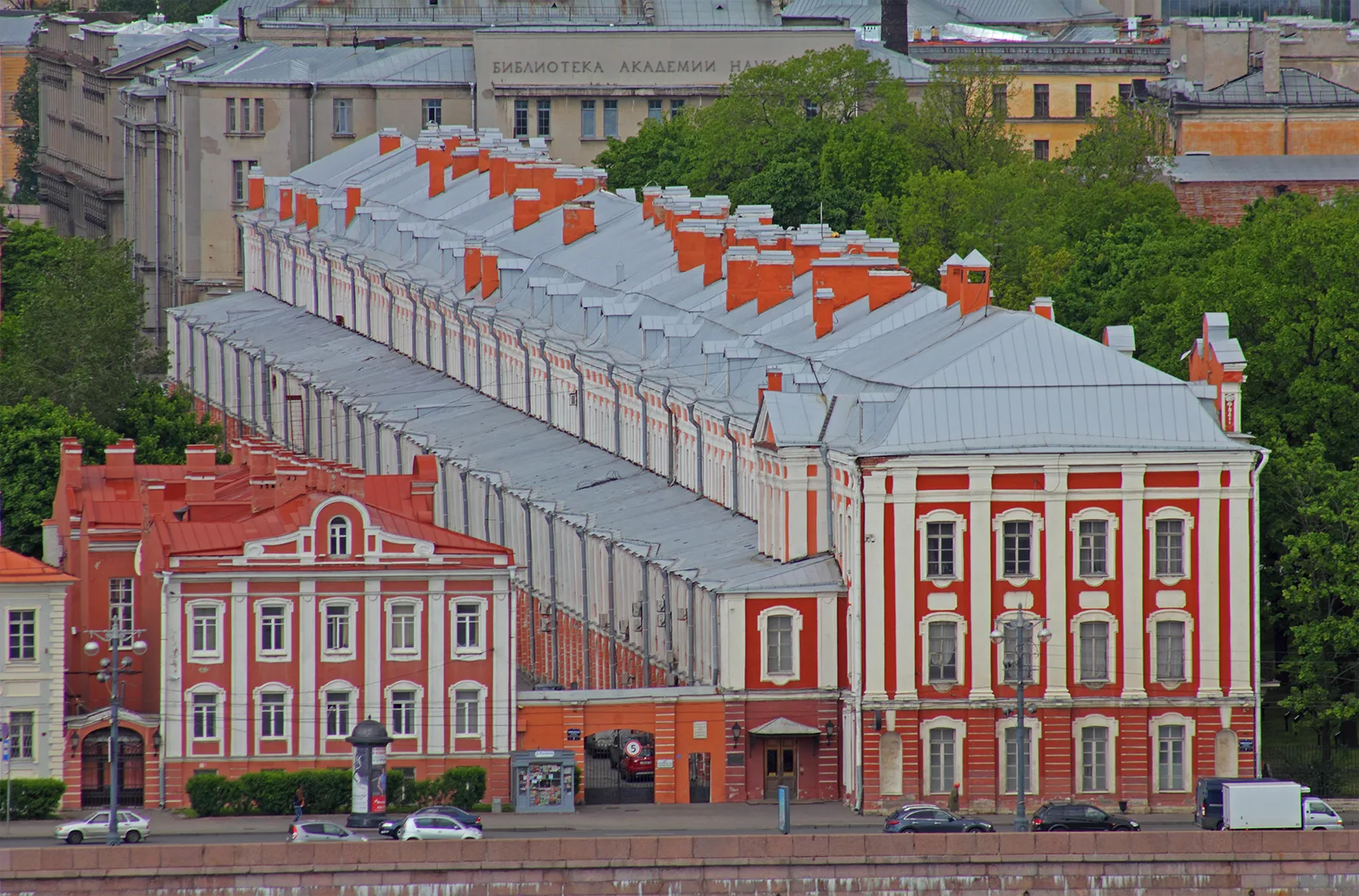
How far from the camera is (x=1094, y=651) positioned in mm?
90312

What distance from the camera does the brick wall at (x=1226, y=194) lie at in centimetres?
14800

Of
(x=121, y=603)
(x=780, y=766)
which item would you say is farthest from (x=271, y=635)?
(x=780, y=766)

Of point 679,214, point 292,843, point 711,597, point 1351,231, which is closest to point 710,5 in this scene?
point 679,214

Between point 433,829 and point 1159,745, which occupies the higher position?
point 1159,745

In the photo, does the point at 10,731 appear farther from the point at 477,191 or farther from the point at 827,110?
the point at 827,110

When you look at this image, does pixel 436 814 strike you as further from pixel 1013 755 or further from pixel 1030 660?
pixel 1030 660

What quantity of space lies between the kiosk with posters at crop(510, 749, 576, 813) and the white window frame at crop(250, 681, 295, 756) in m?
5.17

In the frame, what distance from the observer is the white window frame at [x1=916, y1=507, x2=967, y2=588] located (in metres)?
89.6

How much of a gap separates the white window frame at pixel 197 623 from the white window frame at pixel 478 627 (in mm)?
5098

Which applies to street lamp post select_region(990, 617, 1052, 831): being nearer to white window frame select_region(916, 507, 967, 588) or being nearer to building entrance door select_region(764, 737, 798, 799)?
white window frame select_region(916, 507, 967, 588)

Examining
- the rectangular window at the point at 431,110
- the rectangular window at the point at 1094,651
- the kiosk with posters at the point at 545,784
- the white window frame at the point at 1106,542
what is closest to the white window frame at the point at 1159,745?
the rectangular window at the point at 1094,651

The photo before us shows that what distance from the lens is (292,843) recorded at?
3169 inches

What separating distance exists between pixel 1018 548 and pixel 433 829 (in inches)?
610

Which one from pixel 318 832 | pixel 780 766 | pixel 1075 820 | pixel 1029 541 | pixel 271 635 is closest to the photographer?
pixel 318 832
